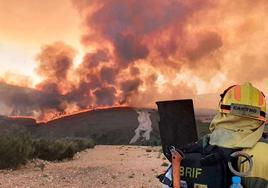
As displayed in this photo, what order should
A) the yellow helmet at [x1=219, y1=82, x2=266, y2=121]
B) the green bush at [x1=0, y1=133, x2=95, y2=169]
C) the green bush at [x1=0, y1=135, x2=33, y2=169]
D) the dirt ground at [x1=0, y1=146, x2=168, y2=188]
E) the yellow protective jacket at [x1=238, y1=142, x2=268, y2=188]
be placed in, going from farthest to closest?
the green bush at [x1=0, y1=133, x2=95, y2=169] < the green bush at [x1=0, y1=135, x2=33, y2=169] < the dirt ground at [x1=0, y1=146, x2=168, y2=188] < the yellow helmet at [x1=219, y1=82, x2=266, y2=121] < the yellow protective jacket at [x1=238, y1=142, x2=268, y2=188]

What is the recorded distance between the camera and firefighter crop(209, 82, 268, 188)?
2.63 metres

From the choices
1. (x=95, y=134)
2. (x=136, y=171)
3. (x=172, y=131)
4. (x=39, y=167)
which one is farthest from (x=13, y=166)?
(x=95, y=134)

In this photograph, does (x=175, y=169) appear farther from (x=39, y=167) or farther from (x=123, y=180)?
(x=39, y=167)

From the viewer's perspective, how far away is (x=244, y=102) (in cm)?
275

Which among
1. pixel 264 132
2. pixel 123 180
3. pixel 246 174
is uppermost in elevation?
pixel 264 132

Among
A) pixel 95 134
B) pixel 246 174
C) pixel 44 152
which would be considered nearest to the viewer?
pixel 246 174

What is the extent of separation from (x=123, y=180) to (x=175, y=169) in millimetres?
14167

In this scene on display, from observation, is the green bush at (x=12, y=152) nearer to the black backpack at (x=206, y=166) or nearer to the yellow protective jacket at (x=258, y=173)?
the black backpack at (x=206, y=166)

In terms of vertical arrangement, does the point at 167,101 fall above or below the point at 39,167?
above

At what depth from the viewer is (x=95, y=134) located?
233 feet

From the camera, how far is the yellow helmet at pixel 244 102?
2.73 metres

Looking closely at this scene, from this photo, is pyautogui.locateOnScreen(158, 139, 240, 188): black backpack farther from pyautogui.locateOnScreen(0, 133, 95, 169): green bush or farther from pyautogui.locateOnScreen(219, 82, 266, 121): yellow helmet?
pyautogui.locateOnScreen(0, 133, 95, 169): green bush

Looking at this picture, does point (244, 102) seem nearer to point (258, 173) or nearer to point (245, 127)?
point (245, 127)

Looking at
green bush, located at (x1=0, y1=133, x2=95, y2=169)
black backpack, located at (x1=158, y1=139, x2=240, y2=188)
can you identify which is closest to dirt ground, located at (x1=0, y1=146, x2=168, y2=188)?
green bush, located at (x1=0, y1=133, x2=95, y2=169)
